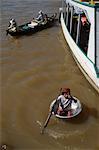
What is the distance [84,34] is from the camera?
13.2 m

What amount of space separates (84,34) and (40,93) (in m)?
3.38

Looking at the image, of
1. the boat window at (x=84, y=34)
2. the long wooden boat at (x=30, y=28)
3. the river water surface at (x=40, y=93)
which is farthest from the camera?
the long wooden boat at (x=30, y=28)

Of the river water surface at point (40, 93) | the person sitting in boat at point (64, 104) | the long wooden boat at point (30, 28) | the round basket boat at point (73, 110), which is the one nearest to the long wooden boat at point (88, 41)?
the river water surface at point (40, 93)

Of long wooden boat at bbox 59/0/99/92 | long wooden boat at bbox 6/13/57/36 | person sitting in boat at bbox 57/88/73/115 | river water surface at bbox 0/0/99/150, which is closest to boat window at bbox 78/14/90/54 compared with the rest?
long wooden boat at bbox 59/0/99/92

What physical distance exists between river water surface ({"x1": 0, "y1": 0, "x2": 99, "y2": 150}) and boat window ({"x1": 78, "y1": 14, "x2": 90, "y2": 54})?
4.71ft

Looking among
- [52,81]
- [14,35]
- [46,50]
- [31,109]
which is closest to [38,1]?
[14,35]

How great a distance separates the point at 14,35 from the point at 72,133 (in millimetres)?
11925

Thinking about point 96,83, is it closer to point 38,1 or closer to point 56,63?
point 56,63

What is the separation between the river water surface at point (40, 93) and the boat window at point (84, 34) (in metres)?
1.43

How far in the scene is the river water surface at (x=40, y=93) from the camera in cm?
959

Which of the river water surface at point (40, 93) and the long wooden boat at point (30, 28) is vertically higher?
the long wooden boat at point (30, 28)

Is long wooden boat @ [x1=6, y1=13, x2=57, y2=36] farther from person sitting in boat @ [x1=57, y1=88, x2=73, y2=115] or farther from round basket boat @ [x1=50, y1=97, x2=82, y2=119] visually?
round basket boat @ [x1=50, y1=97, x2=82, y2=119]

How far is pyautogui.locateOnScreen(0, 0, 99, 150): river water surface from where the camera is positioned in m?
9.59

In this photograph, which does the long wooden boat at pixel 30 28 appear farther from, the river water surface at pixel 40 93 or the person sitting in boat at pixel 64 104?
the person sitting in boat at pixel 64 104
